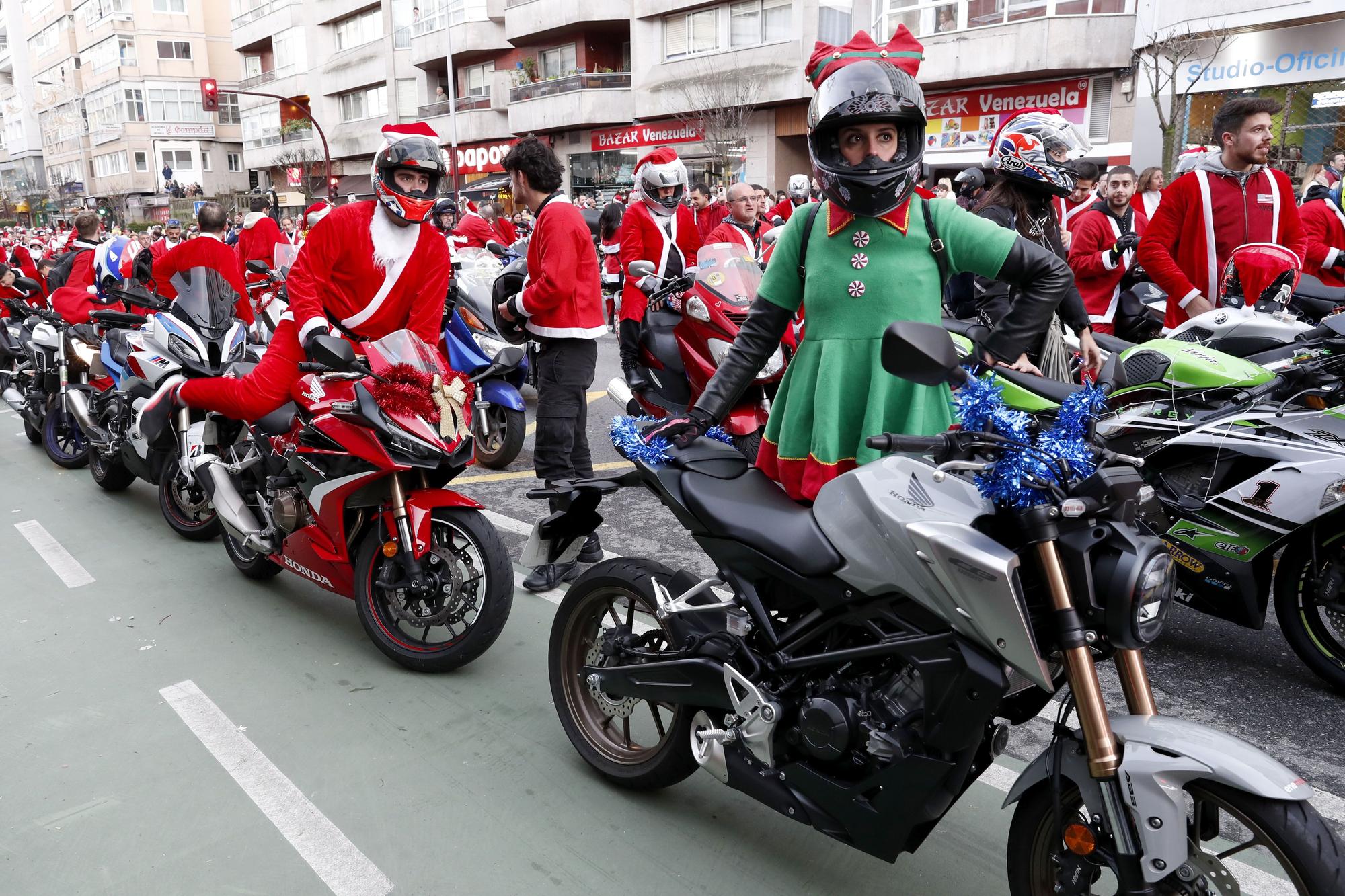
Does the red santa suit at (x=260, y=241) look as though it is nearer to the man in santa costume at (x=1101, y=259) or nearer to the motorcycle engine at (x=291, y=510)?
the motorcycle engine at (x=291, y=510)

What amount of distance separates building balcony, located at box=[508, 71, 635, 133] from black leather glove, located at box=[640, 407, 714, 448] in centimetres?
3459

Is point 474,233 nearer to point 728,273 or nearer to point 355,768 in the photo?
point 728,273

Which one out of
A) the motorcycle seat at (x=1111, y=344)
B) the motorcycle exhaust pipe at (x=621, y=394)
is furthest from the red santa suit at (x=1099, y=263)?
the motorcycle exhaust pipe at (x=621, y=394)

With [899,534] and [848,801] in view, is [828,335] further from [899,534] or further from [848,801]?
[848,801]

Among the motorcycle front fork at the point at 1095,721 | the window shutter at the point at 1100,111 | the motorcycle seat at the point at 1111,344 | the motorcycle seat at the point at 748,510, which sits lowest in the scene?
the motorcycle front fork at the point at 1095,721

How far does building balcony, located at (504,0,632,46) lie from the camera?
117ft

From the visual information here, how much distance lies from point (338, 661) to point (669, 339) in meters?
3.05

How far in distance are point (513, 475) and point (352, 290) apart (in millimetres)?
2745

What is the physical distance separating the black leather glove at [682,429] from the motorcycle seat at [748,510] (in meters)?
0.03

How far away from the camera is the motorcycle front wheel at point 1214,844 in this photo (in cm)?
184

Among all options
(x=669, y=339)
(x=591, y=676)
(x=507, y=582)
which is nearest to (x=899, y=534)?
(x=591, y=676)

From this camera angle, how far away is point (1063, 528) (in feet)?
Answer: 6.77

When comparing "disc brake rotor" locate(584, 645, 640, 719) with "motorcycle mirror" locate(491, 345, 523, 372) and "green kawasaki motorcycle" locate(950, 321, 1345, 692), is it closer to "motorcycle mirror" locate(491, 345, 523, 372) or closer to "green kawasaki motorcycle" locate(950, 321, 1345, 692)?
"motorcycle mirror" locate(491, 345, 523, 372)

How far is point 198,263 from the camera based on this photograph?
6.43 metres
